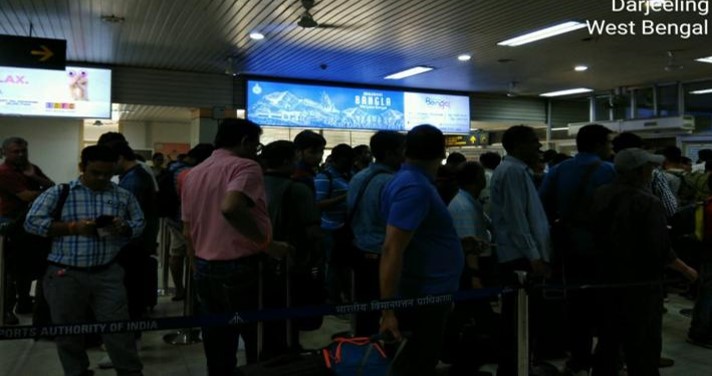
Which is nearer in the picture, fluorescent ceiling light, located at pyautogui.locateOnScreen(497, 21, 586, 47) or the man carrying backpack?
the man carrying backpack

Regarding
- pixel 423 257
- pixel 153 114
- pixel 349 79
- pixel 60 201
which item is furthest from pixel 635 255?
pixel 153 114

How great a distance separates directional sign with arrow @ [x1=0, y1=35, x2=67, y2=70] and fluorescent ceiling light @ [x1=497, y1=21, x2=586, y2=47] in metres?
5.51

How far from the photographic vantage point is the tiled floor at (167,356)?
12.7 feet

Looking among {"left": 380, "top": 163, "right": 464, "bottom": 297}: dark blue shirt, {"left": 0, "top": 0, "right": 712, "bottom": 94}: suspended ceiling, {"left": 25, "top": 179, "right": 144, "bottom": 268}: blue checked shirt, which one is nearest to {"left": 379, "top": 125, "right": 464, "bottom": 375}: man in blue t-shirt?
{"left": 380, "top": 163, "right": 464, "bottom": 297}: dark blue shirt

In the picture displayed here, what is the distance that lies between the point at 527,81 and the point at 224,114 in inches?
225

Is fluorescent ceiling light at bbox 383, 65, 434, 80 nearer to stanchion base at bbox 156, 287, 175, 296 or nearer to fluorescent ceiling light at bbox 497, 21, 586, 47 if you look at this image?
fluorescent ceiling light at bbox 497, 21, 586, 47

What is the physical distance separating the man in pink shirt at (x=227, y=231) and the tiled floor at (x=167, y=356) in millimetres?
1349

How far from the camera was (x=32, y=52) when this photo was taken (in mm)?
6375

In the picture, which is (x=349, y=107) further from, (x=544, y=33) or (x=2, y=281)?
(x=2, y=281)

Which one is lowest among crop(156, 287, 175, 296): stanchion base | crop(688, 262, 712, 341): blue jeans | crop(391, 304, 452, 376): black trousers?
crop(156, 287, 175, 296): stanchion base

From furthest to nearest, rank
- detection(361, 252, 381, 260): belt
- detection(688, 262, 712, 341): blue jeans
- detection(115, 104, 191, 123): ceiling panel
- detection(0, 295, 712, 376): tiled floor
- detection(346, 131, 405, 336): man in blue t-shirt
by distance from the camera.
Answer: detection(115, 104, 191, 123): ceiling panel, detection(688, 262, 712, 341): blue jeans, detection(0, 295, 712, 376): tiled floor, detection(361, 252, 381, 260): belt, detection(346, 131, 405, 336): man in blue t-shirt

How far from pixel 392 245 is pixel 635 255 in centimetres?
163

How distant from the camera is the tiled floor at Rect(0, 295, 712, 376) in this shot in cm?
388

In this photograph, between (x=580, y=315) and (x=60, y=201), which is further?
(x=580, y=315)
